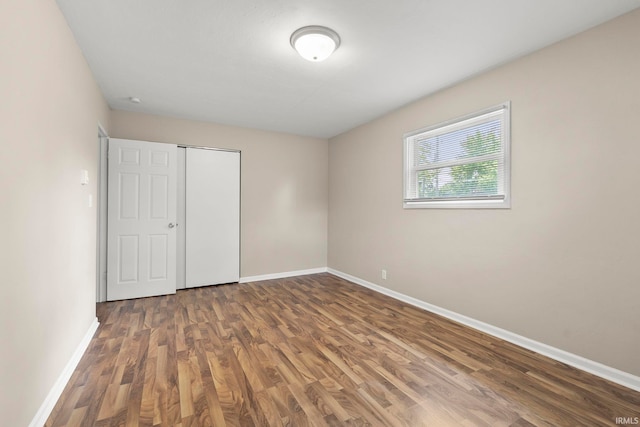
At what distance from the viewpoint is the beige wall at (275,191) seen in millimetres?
4449

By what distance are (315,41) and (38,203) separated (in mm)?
2149

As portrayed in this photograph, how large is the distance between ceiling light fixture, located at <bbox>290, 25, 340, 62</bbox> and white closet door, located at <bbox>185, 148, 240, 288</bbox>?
104 inches

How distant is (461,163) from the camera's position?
3.07 metres

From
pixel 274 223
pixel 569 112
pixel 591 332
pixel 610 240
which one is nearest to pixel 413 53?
pixel 569 112

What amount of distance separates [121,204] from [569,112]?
16.2ft

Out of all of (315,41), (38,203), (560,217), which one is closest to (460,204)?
(560,217)

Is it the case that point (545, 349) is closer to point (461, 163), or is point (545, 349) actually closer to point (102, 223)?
point (461, 163)

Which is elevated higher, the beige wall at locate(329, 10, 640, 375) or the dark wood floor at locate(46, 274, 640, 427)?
the beige wall at locate(329, 10, 640, 375)

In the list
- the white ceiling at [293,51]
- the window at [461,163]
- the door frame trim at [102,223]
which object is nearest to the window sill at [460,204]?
the window at [461,163]

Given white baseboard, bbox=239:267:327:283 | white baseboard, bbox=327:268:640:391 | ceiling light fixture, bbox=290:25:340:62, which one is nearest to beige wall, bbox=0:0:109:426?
ceiling light fixture, bbox=290:25:340:62

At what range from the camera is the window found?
2707 mm

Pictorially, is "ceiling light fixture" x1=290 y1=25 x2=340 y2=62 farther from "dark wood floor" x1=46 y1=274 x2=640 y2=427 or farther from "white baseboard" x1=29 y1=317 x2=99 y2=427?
"white baseboard" x1=29 y1=317 x2=99 y2=427

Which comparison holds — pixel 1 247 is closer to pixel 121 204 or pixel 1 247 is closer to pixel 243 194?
pixel 121 204

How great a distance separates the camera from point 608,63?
2033mm
